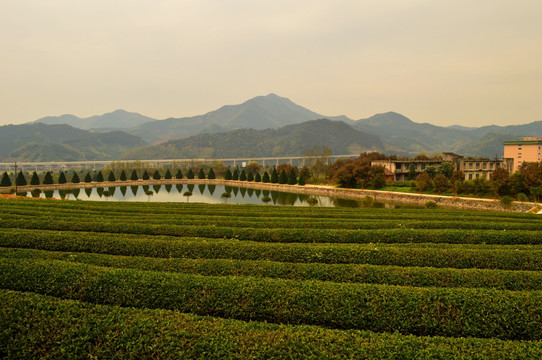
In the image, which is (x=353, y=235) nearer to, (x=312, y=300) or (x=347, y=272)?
(x=347, y=272)

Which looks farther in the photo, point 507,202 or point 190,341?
point 507,202

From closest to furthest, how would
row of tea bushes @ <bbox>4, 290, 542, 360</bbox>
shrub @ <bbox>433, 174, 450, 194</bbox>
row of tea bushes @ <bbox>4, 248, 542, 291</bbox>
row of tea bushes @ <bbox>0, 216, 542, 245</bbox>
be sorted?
row of tea bushes @ <bbox>4, 290, 542, 360</bbox>, row of tea bushes @ <bbox>4, 248, 542, 291</bbox>, row of tea bushes @ <bbox>0, 216, 542, 245</bbox>, shrub @ <bbox>433, 174, 450, 194</bbox>

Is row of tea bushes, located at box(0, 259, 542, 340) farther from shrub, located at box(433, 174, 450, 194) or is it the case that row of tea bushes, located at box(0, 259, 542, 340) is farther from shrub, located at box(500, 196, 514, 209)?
shrub, located at box(433, 174, 450, 194)

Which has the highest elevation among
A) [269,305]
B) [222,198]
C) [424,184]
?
[424,184]

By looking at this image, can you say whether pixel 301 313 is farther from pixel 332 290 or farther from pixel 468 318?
pixel 468 318

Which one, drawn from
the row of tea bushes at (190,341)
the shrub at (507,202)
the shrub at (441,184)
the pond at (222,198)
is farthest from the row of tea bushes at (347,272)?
the shrub at (441,184)

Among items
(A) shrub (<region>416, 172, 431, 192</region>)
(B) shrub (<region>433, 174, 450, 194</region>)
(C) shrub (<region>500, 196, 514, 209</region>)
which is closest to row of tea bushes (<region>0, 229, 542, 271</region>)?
(C) shrub (<region>500, 196, 514, 209</region>)

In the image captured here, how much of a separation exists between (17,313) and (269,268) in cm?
573

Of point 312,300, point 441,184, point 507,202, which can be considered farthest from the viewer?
point 441,184

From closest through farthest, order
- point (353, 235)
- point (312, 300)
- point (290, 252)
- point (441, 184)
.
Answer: point (312, 300), point (290, 252), point (353, 235), point (441, 184)

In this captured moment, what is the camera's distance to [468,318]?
249 inches

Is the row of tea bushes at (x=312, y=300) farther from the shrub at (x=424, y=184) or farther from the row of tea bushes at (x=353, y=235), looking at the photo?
the shrub at (x=424, y=184)

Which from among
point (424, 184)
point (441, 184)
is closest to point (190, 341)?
point (441, 184)

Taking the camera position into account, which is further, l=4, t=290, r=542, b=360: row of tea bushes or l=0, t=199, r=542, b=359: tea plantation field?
l=0, t=199, r=542, b=359: tea plantation field
